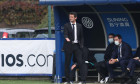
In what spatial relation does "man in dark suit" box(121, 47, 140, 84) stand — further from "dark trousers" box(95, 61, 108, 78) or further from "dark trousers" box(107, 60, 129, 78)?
"dark trousers" box(95, 61, 108, 78)

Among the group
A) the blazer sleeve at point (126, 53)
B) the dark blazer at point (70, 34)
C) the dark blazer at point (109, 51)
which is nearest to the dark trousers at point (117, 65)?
the blazer sleeve at point (126, 53)

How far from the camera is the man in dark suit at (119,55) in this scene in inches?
519

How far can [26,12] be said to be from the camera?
31844 mm

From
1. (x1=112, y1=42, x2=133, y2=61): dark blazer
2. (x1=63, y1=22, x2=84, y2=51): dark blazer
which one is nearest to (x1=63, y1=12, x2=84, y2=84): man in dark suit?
(x1=63, y1=22, x2=84, y2=51): dark blazer

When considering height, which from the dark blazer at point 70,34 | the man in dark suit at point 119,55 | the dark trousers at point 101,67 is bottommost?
the dark trousers at point 101,67

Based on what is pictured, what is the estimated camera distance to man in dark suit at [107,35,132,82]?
13.2 metres

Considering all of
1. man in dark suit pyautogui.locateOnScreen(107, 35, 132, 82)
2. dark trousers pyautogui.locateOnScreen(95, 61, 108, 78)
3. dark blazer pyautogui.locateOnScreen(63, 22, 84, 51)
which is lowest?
dark trousers pyautogui.locateOnScreen(95, 61, 108, 78)

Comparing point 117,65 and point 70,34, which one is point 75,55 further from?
point 117,65

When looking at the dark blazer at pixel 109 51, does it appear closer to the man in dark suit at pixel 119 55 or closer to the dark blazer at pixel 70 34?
the man in dark suit at pixel 119 55

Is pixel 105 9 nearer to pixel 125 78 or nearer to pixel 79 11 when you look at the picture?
pixel 79 11

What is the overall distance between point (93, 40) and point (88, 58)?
0.75 metres

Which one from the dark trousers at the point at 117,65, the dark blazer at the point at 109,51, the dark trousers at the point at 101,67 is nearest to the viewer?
the dark trousers at the point at 117,65

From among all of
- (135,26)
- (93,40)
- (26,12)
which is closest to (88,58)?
(93,40)

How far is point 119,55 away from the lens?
13.4 m
